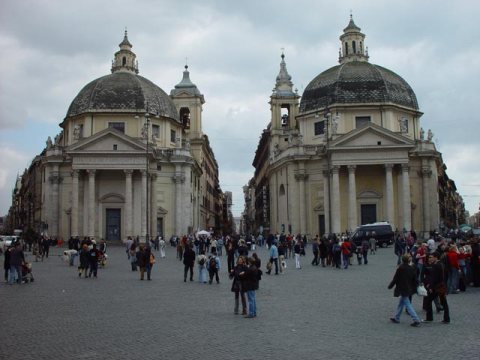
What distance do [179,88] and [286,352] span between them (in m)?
79.3

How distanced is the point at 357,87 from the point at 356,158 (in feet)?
33.6

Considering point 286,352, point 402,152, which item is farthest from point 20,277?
point 402,152

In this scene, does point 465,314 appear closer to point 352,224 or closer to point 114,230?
point 352,224

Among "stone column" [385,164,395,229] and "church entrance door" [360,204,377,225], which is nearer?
"stone column" [385,164,395,229]

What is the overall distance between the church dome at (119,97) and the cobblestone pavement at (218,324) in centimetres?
4529

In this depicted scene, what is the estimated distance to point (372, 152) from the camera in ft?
196

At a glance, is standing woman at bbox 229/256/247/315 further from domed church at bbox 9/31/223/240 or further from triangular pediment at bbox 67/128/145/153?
triangular pediment at bbox 67/128/145/153

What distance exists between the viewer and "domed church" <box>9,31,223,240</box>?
2372 inches

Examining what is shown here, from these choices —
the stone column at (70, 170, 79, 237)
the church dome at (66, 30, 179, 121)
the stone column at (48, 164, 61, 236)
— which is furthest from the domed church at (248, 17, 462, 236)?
the stone column at (48, 164, 61, 236)

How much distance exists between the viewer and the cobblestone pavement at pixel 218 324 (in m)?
11.2

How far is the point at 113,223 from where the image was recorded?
6297 cm

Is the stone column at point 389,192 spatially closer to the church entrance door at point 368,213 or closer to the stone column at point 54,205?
the church entrance door at point 368,213

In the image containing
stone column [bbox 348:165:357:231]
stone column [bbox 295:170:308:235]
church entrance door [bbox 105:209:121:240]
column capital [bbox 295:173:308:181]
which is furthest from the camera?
column capital [bbox 295:173:308:181]

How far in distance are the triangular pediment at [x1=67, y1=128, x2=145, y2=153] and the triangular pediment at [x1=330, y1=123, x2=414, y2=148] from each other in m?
20.5
